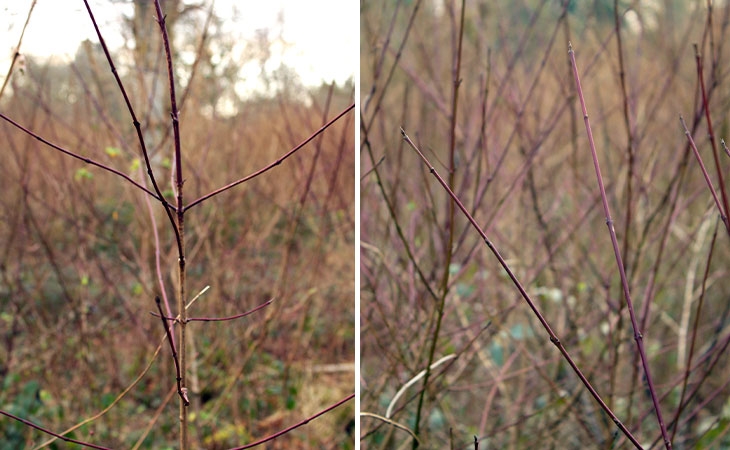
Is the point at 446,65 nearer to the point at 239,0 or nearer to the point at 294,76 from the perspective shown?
the point at 294,76

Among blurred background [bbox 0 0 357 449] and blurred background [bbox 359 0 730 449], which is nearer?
blurred background [bbox 359 0 730 449]

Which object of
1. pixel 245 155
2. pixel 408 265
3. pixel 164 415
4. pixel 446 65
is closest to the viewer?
pixel 408 265

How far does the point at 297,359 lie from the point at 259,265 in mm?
370

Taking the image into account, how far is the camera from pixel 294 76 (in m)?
2.81

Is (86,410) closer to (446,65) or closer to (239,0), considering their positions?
(239,0)

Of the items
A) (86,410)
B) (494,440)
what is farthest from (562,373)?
(86,410)

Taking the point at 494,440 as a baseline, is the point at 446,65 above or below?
above

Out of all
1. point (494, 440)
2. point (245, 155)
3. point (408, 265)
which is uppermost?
point (245, 155)

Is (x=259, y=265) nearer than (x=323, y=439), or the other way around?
(x=323, y=439)

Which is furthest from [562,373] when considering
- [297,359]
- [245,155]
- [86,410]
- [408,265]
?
[245,155]

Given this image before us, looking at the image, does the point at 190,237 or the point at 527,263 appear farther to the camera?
the point at 190,237

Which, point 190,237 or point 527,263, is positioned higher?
point 190,237

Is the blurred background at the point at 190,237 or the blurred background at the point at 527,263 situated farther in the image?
the blurred background at the point at 190,237

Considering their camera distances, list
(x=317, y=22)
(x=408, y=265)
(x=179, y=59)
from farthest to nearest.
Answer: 1. (x=317, y=22)
2. (x=179, y=59)
3. (x=408, y=265)
